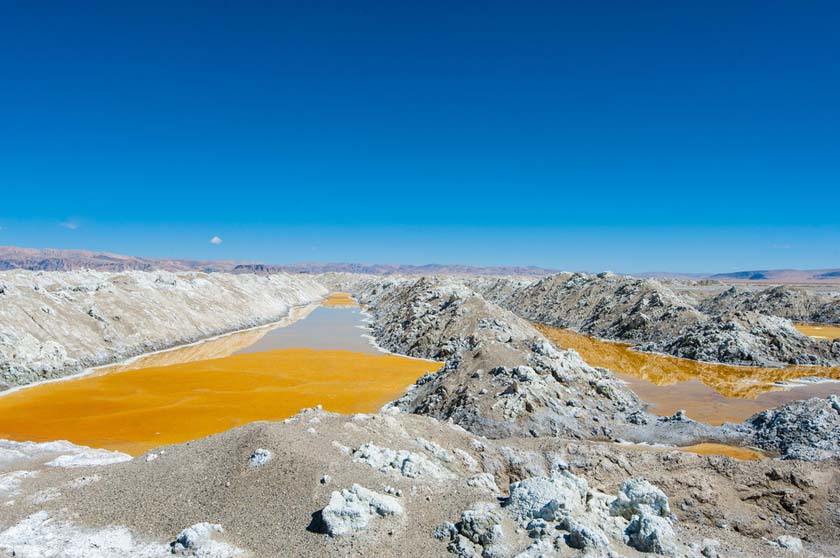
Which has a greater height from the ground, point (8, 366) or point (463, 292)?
point (463, 292)

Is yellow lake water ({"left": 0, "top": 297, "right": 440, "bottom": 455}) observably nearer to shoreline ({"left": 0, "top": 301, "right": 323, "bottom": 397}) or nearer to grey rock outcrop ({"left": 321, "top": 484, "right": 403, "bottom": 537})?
shoreline ({"left": 0, "top": 301, "right": 323, "bottom": 397})


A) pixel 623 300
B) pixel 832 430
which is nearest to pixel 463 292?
pixel 623 300

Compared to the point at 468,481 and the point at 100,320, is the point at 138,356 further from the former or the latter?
the point at 468,481

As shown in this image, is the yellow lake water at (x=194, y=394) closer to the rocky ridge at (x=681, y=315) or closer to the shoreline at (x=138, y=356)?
the shoreline at (x=138, y=356)

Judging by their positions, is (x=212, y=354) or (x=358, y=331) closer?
(x=212, y=354)

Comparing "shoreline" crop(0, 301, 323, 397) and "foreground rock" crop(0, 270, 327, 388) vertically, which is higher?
"foreground rock" crop(0, 270, 327, 388)

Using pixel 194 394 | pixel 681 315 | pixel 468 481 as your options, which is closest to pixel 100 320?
pixel 194 394

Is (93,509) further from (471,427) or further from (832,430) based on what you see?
(832,430)

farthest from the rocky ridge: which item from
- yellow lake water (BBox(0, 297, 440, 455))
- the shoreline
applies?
the shoreline

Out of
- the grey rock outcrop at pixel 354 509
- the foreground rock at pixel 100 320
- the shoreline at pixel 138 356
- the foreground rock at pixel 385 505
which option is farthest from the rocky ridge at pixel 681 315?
the foreground rock at pixel 100 320
